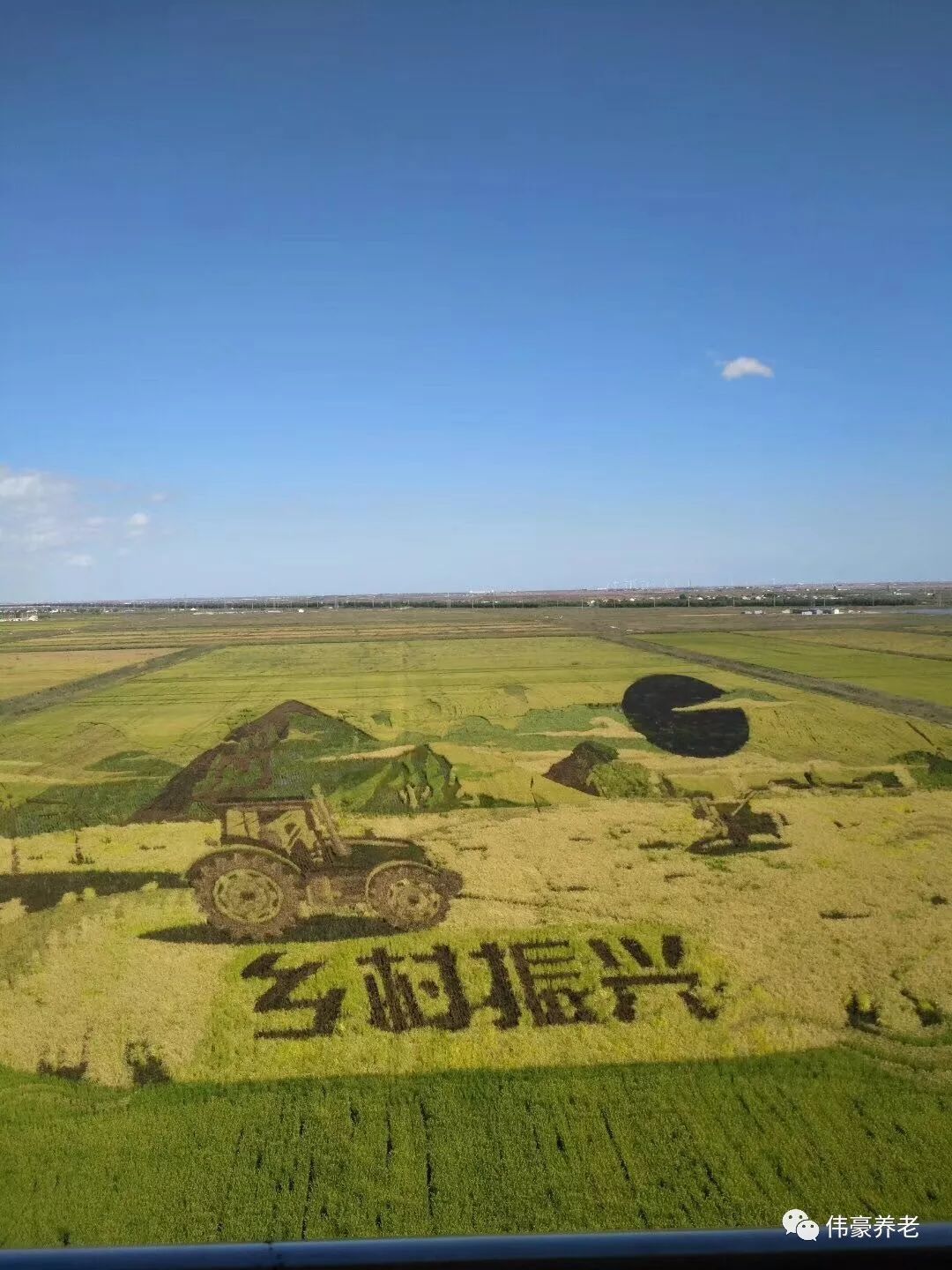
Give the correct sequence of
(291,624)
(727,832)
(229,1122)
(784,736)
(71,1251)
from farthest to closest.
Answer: (291,624), (784,736), (727,832), (229,1122), (71,1251)

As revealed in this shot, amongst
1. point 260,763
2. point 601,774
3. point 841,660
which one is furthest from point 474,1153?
point 841,660

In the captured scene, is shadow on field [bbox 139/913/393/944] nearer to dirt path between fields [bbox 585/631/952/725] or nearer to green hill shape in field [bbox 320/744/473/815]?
green hill shape in field [bbox 320/744/473/815]

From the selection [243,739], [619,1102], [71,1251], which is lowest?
[619,1102]

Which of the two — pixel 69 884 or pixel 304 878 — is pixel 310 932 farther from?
pixel 69 884

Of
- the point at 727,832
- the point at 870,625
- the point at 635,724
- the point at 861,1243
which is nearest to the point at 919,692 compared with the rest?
the point at 635,724

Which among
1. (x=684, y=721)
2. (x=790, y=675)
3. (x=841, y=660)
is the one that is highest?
(x=841, y=660)

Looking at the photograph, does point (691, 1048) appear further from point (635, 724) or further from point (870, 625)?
point (870, 625)

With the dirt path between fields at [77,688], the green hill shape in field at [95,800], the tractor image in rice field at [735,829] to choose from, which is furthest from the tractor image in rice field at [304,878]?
the dirt path between fields at [77,688]
